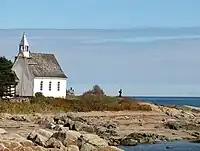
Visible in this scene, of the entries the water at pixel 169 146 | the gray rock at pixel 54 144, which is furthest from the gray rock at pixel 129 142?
the gray rock at pixel 54 144

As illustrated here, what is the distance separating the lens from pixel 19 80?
69.8 meters

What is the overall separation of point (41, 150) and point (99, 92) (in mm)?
50947

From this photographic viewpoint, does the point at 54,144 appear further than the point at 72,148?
Yes

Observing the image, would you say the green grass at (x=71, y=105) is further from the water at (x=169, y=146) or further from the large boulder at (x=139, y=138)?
the water at (x=169, y=146)

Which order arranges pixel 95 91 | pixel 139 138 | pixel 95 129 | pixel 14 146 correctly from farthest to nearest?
1. pixel 95 91
2. pixel 95 129
3. pixel 139 138
4. pixel 14 146

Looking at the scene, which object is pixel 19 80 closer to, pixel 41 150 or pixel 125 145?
pixel 125 145

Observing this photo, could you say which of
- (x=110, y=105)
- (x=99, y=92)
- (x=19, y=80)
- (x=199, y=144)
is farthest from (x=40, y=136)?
(x=99, y=92)

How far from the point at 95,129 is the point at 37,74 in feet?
81.2

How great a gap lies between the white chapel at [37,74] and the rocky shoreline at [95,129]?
12.0m

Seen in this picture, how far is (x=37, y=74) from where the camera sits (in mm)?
69000

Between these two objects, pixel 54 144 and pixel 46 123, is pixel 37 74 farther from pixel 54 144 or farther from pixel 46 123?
pixel 54 144

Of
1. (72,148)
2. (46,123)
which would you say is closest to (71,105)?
(46,123)

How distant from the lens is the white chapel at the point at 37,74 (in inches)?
2719

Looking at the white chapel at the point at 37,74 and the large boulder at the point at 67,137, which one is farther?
the white chapel at the point at 37,74
